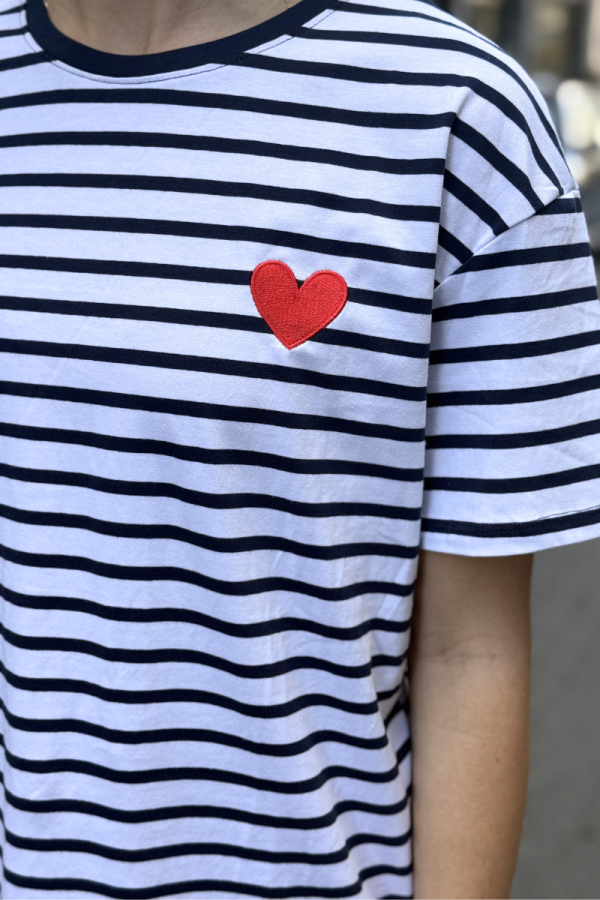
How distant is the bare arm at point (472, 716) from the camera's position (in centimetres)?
72

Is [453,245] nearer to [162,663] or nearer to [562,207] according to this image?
[562,207]

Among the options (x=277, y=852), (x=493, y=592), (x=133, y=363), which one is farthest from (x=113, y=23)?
(x=277, y=852)

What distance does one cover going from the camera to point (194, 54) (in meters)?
0.64

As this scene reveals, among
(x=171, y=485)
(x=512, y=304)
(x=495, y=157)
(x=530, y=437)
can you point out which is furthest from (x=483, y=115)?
(x=171, y=485)

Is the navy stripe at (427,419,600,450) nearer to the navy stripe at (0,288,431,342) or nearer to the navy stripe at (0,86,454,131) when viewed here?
the navy stripe at (0,288,431,342)

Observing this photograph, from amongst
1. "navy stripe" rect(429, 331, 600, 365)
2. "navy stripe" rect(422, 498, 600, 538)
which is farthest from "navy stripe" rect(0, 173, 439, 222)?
"navy stripe" rect(422, 498, 600, 538)

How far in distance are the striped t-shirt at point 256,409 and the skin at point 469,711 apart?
0.11 feet

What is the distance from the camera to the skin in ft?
2.34

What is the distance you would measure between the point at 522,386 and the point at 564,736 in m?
1.76

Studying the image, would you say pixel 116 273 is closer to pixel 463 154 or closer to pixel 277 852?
pixel 463 154

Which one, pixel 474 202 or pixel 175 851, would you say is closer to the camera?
pixel 474 202

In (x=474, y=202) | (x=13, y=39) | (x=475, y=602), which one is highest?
(x=13, y=39)

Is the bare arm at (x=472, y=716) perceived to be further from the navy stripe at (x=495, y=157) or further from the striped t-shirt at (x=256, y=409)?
the navy stripe at (x=495, y=157)

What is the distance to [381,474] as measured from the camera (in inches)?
26.4
